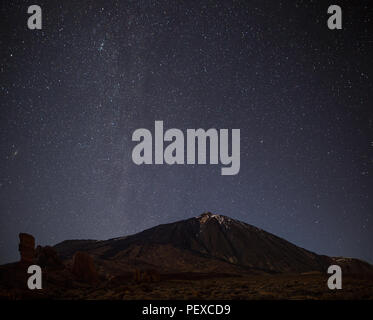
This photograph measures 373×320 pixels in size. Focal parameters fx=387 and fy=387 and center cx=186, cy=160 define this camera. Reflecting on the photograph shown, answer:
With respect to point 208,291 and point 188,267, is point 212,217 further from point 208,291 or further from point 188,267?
point 208,291

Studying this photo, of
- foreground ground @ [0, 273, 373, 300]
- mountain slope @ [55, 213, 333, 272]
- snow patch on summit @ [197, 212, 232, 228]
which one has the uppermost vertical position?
snow patch on summit @ [197, 212, 232, 228]

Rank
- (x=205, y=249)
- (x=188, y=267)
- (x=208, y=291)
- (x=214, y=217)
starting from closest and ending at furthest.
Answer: (x=208, y=291) → (x=188, y=267) → (x=205, y=249) → (x=214, y=217)

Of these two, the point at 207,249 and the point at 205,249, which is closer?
the point at 205,249

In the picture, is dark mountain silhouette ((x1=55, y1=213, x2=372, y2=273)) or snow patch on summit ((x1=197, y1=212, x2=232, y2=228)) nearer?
dark mountain silhouette ((x1=55, y1=213, x2=372, y2=273))

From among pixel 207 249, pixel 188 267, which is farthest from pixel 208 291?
pixel 207 249

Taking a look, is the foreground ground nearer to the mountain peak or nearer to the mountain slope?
the mountain slope

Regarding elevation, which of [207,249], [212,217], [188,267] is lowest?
[188,267]

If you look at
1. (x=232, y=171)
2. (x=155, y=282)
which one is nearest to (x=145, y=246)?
(x=155, y=282)

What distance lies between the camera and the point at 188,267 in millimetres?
32781

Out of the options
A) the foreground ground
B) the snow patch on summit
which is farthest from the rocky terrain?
the snow patch on summit

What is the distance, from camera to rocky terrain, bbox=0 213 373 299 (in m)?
A: 15.7

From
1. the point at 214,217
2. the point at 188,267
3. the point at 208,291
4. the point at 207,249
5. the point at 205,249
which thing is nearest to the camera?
the point at 208,291

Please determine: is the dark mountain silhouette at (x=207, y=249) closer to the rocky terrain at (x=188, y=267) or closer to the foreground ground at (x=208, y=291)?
the rocky terrain at (x=188, y=267)

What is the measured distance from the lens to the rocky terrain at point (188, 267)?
15719 millimetres
